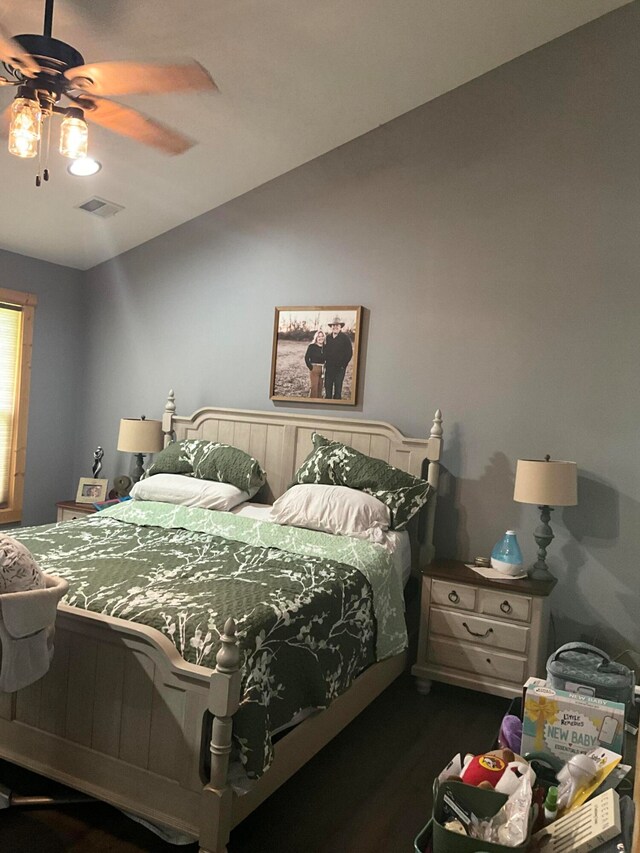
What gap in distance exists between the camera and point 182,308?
15.1ft

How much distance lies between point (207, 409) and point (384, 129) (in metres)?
1.99

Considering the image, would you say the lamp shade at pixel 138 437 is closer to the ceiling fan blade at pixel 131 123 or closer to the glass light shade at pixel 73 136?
the ceiling fan blade at pixel 131 123

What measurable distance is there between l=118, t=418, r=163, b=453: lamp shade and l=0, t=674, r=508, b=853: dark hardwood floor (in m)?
2.14

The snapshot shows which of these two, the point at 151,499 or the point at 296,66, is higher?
the point at 296,66

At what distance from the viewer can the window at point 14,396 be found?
4480 mm

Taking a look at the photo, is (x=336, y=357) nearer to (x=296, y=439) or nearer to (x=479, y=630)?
(x=296, y=439)

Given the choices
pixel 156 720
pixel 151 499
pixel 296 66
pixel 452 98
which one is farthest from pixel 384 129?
pixel 156 720

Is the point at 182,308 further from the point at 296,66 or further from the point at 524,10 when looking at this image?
the point at 524,10

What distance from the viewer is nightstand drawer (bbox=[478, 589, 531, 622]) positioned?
3.13 metres

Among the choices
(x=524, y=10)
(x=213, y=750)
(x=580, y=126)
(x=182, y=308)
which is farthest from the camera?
(x=182, y=308)

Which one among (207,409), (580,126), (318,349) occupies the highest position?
(580,126)

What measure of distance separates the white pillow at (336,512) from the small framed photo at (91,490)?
63.4 inches

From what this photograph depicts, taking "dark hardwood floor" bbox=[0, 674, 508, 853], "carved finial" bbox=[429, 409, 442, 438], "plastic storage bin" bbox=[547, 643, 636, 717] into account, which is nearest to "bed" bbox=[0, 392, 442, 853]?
"dark hardwood floor" bbox=[0, 674, 508, 853]

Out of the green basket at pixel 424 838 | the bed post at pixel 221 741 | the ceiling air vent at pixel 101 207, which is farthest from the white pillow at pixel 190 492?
the green basket at pixel 424 838
